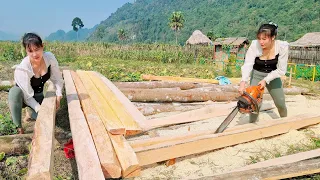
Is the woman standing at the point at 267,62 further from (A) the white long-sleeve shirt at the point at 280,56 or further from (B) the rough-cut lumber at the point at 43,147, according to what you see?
(B) the rough-cut lumber at the point at 43,147

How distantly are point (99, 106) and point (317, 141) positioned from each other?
325cm

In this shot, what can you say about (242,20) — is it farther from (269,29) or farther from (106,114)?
(106,114)

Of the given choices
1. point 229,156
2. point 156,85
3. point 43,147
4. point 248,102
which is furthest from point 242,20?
point 43,147

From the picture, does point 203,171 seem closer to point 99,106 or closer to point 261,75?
point 99,106

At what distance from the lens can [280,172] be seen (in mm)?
2799

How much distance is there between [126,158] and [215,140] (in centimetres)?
132

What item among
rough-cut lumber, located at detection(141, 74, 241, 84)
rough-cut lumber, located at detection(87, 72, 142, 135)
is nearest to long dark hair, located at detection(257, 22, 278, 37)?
rough-cut lumber, located at detection(87, 72, 142, 135)

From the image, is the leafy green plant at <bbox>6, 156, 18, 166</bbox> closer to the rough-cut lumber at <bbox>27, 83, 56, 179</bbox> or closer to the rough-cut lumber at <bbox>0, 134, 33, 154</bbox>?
the rough-cut lumber at <bbox>0, 134, 33, 154</bbox>

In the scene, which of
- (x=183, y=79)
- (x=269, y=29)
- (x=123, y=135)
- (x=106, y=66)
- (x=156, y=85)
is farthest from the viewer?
(x=106, y=66)

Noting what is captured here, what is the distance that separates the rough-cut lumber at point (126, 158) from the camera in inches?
87.5

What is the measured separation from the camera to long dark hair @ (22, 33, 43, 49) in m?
3.14

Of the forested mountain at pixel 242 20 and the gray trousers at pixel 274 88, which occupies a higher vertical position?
the forested mountain at pixel 242 20

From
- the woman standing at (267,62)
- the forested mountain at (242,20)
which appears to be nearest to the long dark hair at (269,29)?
the woman standing at (267,62)

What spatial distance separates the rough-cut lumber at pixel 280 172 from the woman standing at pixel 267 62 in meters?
1.25
